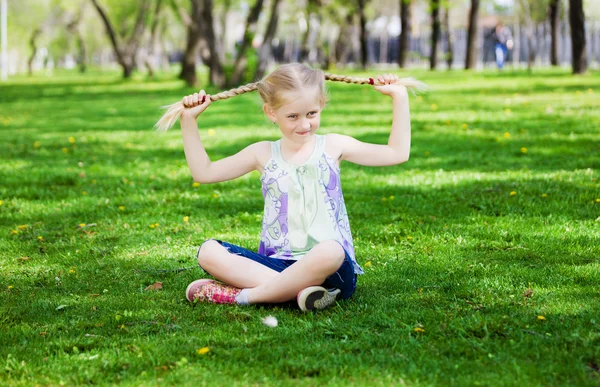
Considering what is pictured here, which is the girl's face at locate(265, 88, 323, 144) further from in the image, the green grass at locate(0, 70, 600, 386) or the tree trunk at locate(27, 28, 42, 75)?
the tree trunk at locate(27, 28, 42, 75)

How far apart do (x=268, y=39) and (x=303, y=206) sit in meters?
17.9

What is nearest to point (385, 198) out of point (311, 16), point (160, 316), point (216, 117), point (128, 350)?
point (160, 316)

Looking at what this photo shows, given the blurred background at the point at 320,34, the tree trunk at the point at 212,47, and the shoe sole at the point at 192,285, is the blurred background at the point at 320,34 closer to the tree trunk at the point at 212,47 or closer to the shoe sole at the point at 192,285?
the tree trunk at the point at 212,47

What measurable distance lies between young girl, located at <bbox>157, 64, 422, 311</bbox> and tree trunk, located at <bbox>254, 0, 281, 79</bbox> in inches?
673

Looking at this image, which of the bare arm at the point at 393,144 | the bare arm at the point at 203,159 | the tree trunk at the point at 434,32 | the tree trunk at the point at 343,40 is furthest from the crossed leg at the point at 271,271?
the tree trunk at the point at 343,40

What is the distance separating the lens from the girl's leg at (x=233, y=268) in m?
4.14

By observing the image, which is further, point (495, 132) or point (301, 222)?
point (495, 132)

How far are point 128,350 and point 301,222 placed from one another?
3.74ft

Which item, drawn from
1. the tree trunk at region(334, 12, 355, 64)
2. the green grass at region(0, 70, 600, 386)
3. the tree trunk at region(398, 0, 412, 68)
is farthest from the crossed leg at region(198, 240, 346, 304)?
the tree trunk at region(334, 12, 355, 64)

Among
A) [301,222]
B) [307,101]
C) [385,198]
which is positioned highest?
[307,101]

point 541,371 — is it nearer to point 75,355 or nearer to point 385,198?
point 75,355

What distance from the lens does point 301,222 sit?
4152mm

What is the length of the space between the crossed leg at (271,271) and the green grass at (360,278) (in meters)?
0.11

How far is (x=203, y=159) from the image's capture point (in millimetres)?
4289
